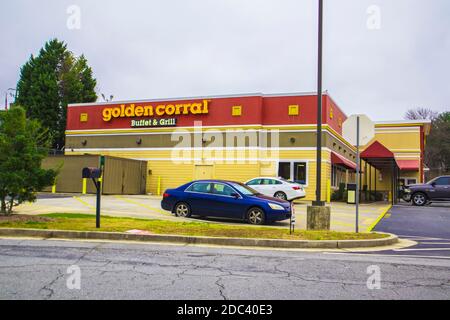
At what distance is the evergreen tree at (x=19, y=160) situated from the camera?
1261 centimetres

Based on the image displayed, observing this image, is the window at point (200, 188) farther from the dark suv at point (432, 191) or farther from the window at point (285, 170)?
the dark suv at point (432, 191)

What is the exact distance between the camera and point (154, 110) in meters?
31.6

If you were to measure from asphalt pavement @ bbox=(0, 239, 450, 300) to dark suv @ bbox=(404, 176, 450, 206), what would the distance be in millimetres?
18722

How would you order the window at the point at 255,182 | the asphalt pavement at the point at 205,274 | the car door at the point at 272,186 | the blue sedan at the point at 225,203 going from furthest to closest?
the window at the point at 255,182 < the car door at the point at 272,186 < the blue sedan at the point at 225,203 < the asphalt pavement at the point at 205,274

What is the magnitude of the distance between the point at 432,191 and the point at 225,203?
16.6 meters

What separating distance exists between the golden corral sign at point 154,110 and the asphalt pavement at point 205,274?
21371 mm

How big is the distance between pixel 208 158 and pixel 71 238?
63.7ft

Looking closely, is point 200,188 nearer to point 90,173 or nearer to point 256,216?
point 256,216

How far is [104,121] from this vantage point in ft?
109

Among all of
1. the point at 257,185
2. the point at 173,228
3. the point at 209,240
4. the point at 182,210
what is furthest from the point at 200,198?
the point at 257,185

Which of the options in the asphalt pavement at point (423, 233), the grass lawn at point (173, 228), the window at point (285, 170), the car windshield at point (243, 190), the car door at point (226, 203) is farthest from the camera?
the window at point (285, 170)

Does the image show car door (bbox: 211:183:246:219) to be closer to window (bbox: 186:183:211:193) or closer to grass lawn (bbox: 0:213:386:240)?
window (bbox: 186:183:211:193)

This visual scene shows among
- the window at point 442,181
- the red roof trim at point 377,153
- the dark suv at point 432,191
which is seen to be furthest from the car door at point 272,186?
the window at point 442,181

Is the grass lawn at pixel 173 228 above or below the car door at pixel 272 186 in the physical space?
below
